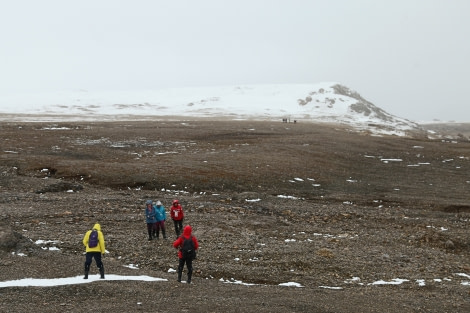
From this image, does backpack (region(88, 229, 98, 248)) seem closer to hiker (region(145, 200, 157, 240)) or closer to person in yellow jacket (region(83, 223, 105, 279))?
person in yellow jacket (region(83, 223, 105, 279))

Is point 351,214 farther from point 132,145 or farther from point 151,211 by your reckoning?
point 132,145

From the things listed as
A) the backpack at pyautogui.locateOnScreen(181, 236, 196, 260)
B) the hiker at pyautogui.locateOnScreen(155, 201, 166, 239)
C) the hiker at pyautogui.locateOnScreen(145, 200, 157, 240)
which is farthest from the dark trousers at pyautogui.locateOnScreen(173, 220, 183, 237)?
the backpack at pyautogui.locateOnScreen(181, 236, 196, 260)

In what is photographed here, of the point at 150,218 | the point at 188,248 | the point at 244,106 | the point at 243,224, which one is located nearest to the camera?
the point at 188,248

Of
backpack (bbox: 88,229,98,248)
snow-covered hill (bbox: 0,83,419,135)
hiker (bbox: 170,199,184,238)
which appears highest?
snow-covered hill (bbox: 0,83,419,135)

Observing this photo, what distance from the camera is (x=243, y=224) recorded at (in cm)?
2850

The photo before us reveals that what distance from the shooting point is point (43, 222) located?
2659 centimetres

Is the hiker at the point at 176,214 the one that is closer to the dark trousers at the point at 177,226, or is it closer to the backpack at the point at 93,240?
the dark trousers at the point at 177,226

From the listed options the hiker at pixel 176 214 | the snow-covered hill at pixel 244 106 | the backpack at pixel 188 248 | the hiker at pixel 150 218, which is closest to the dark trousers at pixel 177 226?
the hiker at pixel 176 214

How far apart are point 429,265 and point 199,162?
29.1 m

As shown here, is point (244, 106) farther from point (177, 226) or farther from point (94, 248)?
point (94, 248)

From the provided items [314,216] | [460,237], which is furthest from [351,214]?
[460,237]

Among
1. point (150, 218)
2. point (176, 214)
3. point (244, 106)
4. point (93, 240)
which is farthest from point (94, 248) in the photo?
point (244, 106)

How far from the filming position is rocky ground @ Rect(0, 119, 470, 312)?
16.9m

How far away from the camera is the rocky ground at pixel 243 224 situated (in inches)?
664
